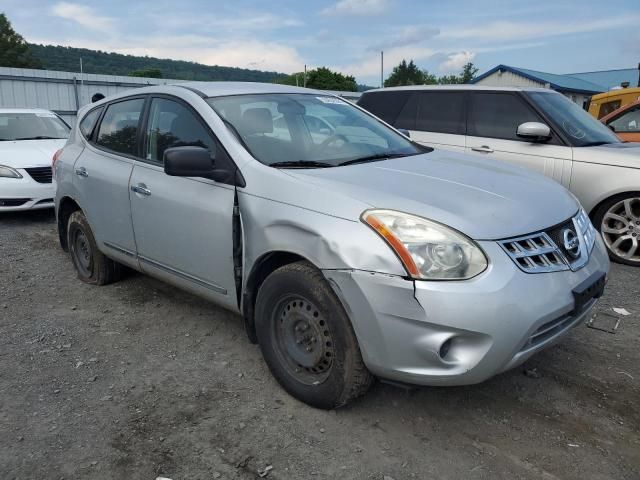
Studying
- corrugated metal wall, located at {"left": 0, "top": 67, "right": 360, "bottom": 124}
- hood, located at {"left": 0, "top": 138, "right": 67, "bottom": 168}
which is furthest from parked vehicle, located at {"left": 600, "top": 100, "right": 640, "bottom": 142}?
corrugated metal wall, located at {"left": 0, "top": 67, "right": 360, "bottom": 124}

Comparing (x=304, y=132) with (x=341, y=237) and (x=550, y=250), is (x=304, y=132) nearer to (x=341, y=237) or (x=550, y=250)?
(x=341, y=237)

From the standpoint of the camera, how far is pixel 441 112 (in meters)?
6.74

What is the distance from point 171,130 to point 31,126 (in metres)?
6.31

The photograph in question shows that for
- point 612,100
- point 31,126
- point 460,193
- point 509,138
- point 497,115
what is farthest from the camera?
point 612,100

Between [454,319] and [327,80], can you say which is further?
[327,80]

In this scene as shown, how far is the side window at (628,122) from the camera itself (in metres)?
7.93

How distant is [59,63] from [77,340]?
63.8 meters

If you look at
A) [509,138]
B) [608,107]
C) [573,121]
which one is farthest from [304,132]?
Answer: [608,107]

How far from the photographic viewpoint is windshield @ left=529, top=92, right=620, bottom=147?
5.80 meters

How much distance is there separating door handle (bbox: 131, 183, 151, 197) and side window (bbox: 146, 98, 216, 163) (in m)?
0.20

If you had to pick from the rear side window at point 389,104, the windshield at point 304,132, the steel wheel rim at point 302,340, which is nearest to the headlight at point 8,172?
the rear side window at point 389,104

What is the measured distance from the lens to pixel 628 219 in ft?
17.5

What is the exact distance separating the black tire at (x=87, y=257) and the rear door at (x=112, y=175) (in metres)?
0.23

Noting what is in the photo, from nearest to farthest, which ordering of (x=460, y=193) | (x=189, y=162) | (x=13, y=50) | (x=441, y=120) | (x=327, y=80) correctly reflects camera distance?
(x=460, y=193)
(x=189, y=162)
(x=441, y=120)
(x=327, y=80)
(x=13, y=50)
